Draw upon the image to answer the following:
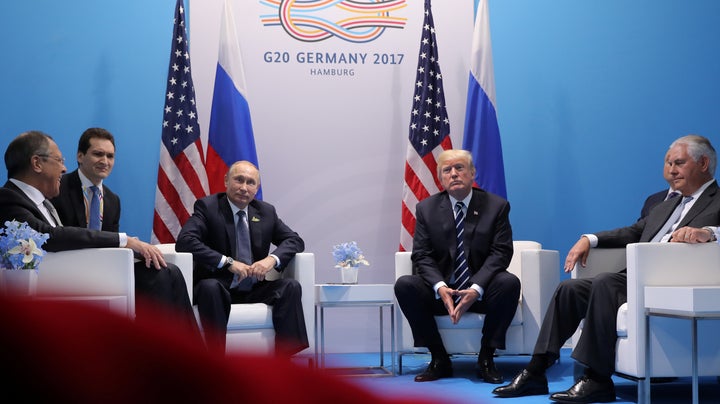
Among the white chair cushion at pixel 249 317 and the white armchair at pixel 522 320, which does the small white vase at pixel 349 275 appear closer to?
the white armchair at pixel 522 320

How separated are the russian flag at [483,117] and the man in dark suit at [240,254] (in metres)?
1.54

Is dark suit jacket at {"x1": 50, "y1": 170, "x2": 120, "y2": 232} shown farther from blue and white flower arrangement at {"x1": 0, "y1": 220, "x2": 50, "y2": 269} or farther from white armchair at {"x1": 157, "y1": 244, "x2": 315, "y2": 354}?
blue and white flower arrangement at {"x1": 0, "y1": 220, "x2": 50, "y2": 269}

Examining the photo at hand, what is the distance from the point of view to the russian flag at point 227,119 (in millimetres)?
5227

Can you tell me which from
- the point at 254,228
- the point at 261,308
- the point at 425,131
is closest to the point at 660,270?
the point at 261,308

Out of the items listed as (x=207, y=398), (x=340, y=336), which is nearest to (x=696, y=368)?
(x=340, y=336)

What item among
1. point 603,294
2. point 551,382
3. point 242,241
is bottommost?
point 551,382

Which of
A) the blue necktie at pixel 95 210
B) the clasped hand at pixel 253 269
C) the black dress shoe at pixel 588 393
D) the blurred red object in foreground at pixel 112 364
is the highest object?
the blue necktie at pixel 95 210

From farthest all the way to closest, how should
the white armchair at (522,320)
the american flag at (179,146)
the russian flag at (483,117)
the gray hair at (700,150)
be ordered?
the russian flag at (483,117), the american flag at (179,146), the white armchair at (522,320), the gray hair at (700,150)

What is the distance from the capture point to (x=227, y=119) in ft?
17.2

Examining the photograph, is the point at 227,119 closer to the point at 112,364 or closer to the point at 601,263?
the point at 601,263

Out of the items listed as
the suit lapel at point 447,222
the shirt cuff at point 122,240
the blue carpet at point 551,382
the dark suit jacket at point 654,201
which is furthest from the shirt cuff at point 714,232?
the shirt cuff at point 122,240

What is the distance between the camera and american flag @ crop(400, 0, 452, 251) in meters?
5.32

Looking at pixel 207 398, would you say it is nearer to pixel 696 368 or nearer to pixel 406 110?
pixel 696 368

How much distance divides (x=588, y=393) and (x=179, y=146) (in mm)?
3057
